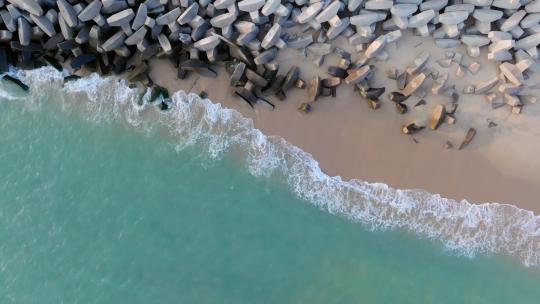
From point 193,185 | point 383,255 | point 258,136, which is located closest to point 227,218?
point 193,185

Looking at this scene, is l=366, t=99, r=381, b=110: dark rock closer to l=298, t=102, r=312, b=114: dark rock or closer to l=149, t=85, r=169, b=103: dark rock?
l=298, t=102, r=312, b=114: dark rock

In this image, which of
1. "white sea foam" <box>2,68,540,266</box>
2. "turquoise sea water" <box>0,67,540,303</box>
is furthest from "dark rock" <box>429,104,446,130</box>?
"turquoise sea water" <box>0,67,540,303</box>

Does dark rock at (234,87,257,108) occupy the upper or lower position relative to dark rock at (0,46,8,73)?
lower

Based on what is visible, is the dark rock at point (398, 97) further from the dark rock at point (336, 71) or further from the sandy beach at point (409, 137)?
the dark rock at point (336, 71)

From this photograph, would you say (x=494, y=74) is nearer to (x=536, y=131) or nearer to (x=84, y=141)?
(x=536, y=131)

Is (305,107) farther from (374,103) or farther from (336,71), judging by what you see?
(374,103)
